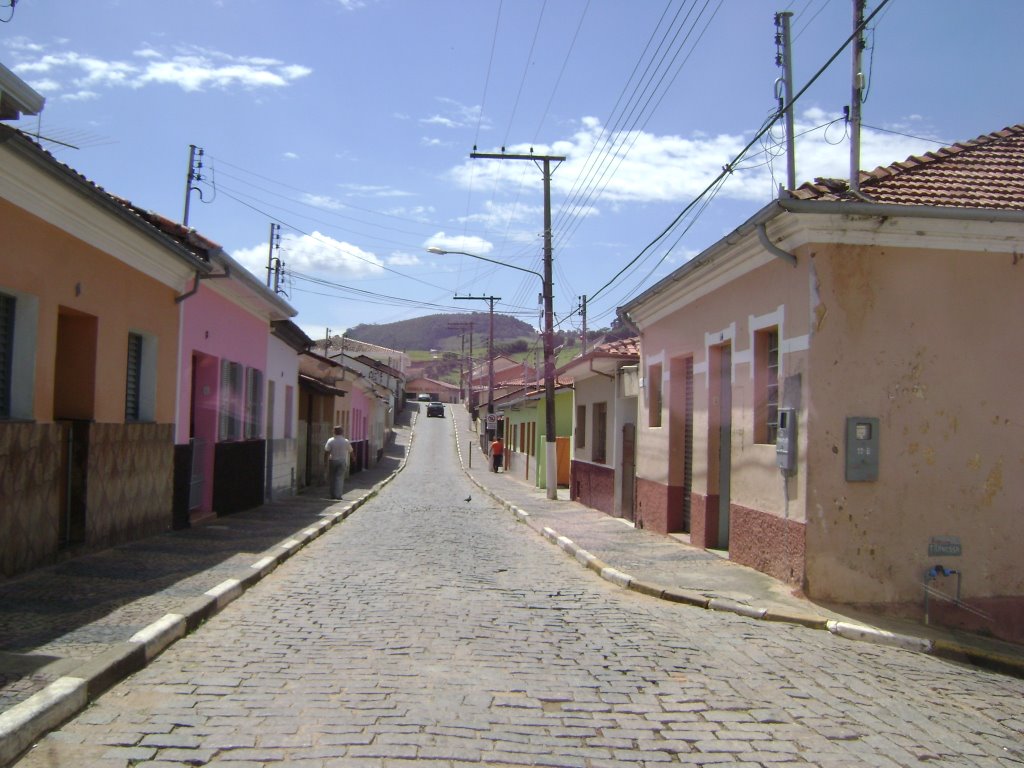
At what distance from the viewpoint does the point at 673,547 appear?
12.6 metres

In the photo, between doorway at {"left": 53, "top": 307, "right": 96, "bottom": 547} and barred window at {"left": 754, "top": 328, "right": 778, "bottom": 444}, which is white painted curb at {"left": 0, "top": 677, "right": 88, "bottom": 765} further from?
barred window at {"left": 754, "top": 328, "right": 778, "bottom": 444}

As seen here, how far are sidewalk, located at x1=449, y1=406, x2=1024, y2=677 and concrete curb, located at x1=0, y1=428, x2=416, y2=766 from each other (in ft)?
13.8

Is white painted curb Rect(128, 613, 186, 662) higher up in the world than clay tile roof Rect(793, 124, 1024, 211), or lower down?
lower down

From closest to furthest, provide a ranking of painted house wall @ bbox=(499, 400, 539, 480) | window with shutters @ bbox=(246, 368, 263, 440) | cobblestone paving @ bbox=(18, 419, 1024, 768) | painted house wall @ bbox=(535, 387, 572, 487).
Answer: cobblestone paving @ bbox=(18, 419, 1024, 768) → window with shutters @ bbox=(246, 368, 263, 440) → painted house wall @ bbox=(535, 387, 572, 487) → painted house wall @ bbox=(499, 400, 539, 480)

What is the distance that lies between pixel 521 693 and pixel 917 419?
5208 mm

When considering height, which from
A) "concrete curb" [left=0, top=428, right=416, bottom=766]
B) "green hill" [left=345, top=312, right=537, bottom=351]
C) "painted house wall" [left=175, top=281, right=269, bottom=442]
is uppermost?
"green hill" [left=345, top=312, right=537, bottom=351]

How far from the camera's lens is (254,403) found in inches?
680

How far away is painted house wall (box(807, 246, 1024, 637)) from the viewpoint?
851cm

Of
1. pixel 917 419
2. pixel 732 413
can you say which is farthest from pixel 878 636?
pixel 732 413

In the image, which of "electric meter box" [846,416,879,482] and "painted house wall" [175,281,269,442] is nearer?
"electric meter box" [846,416,879,482]

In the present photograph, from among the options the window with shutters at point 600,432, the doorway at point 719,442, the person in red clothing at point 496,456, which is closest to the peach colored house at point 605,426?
the window with shutters at point 600,432

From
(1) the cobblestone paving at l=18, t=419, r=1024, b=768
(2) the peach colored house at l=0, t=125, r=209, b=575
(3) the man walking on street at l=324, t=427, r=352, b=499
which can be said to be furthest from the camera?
(3) the man walking on street at l=324, t=427, r=352, b=499

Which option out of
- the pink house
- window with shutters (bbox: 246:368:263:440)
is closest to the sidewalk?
the pink house

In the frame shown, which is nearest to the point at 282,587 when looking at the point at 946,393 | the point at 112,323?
the point at 112,323
